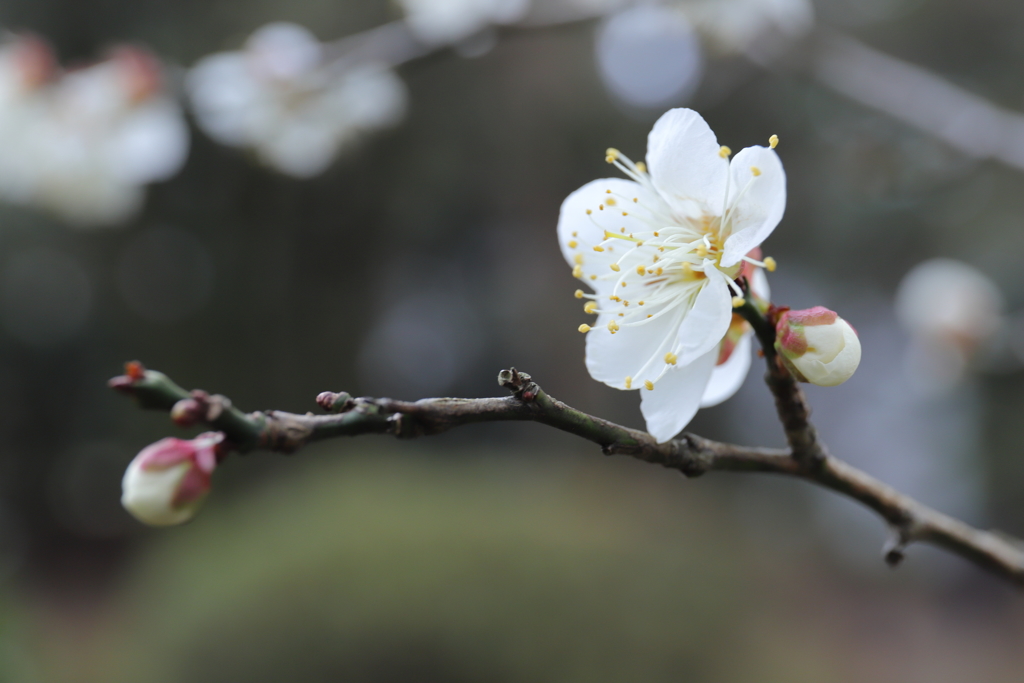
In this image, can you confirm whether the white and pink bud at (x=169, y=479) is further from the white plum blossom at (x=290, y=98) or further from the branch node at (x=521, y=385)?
the white plum blossom at (x=290, y=98)

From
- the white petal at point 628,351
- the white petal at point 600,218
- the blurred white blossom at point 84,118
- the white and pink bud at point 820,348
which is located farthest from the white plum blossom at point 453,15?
the white and pink bud at point 820,348

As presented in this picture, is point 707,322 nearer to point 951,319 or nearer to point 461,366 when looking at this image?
point 951,319

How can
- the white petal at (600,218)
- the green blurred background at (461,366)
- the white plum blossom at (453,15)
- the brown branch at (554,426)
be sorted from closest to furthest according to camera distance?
the brown branch at (554,426)
the white petal at (600,218)
the white plum blossom at (453,15)
the green blurred background at (461,366)

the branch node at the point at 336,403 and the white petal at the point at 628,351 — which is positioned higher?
the white petal at the point at 628,351

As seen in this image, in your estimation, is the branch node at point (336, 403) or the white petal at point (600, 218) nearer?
the branch node at point (336, 403)

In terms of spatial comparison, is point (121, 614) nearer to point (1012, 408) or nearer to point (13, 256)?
point (13, 256)

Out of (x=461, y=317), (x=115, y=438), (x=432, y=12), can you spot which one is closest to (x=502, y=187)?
(x=461, y=317)
